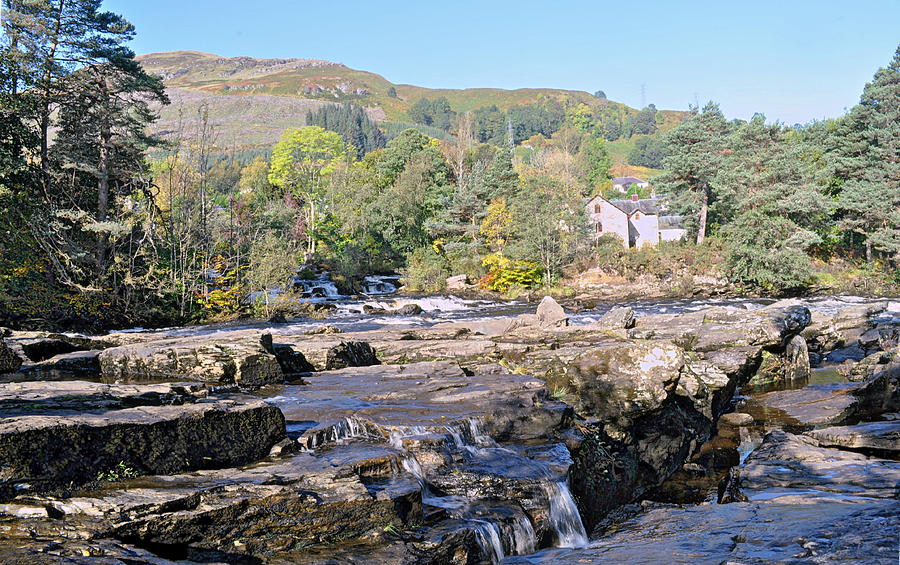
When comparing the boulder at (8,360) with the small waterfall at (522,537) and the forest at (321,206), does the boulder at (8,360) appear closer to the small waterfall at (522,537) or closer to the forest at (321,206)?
the small waterfall at (522,537)

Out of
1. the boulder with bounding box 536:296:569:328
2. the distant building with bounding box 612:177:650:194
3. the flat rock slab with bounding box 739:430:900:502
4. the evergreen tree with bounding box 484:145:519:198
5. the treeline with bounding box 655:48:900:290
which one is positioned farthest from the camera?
the distant building with bounding box 612:177:650:194

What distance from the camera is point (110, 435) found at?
20.0ft

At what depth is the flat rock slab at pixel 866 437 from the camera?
28.8 feet

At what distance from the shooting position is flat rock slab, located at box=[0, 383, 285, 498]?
5.47m

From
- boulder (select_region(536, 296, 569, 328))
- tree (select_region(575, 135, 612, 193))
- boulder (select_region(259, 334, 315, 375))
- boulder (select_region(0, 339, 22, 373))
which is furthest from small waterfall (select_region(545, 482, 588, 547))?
tree (select_region(575, 135, 612, 193))

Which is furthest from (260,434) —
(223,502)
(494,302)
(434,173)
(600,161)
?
(600,161)

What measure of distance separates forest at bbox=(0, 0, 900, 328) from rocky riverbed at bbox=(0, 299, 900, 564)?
1331 cm

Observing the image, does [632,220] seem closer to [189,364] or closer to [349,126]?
[189,364]

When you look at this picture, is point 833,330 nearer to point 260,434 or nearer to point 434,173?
point 260,434

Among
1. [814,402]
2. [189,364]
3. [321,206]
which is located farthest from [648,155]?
[189,364]

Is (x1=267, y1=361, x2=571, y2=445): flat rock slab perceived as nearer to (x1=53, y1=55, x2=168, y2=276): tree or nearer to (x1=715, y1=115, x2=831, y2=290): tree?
(x1=53, y1=55, x2=168, y2=276): tree

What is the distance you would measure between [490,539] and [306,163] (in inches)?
2689

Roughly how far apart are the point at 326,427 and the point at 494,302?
104 feet

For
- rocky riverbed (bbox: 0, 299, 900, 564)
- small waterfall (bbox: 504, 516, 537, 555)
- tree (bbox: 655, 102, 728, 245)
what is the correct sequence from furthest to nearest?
tree (bbox: 655, 102, 728, 245) → small waterfall (bbox: 504, 516, 537, 555) → rocky riverbed (bbox: 0, 299, 900, 564)
